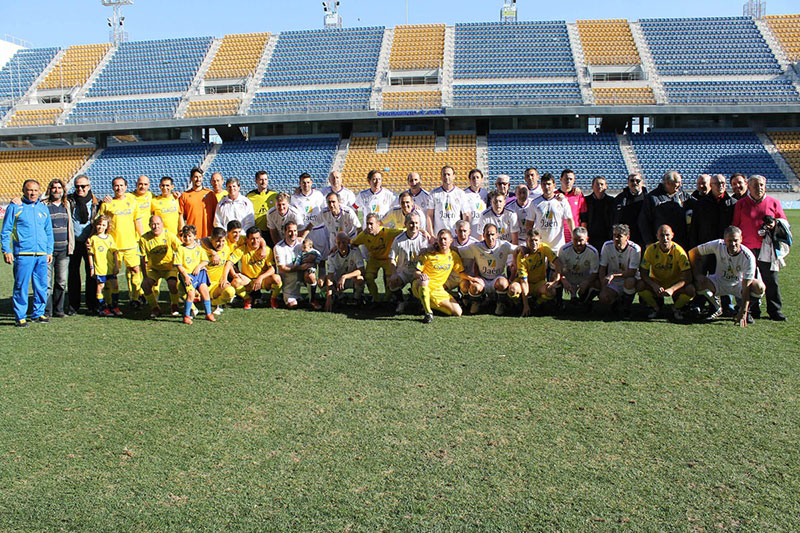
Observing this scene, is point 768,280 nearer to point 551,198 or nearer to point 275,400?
point 551,198

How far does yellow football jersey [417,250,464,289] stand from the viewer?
7992 millimetres

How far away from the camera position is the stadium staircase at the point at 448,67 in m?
32.7

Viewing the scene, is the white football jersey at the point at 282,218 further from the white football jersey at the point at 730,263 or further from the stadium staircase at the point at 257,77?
the stadium staircase at the point at 257,77

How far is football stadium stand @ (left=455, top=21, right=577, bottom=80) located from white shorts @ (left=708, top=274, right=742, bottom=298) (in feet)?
91.4

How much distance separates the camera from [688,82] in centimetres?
3222

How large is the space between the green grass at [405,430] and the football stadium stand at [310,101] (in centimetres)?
2675

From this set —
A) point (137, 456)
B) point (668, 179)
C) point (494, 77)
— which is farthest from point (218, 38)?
point (137, 456)

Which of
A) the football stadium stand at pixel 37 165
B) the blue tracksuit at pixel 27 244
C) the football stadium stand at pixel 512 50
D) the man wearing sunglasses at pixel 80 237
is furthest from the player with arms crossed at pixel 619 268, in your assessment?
the football stadium stand at pixel 37 165

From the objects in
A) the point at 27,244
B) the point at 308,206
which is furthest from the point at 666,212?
the point at 27,244

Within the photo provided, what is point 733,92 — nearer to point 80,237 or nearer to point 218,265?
point 218,265

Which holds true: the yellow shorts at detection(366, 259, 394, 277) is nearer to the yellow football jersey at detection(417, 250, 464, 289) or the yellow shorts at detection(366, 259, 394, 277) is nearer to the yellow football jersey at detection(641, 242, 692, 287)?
the yellow football jersey at detection(417, 250, 464, 289)

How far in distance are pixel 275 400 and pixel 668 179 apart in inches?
215

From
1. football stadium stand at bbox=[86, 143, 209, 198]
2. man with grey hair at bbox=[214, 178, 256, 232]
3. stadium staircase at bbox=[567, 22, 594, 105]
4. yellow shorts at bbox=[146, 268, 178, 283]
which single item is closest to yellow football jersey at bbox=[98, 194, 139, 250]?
yellow shorts at bbox=[146, 268, 178, 283]

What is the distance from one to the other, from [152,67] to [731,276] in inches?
1471
